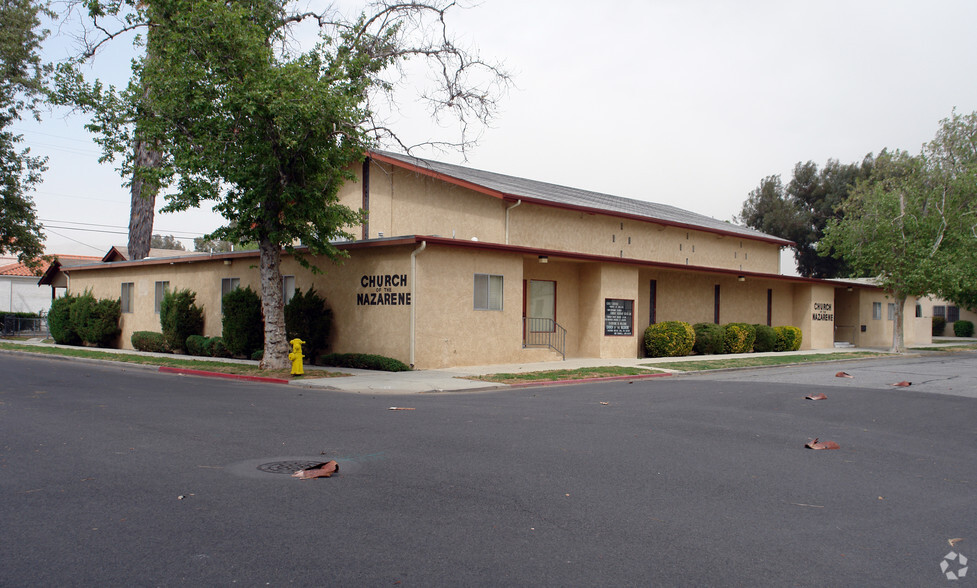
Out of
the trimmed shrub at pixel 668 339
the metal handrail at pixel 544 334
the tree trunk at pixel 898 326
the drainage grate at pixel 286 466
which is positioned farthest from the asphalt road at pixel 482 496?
the tree trunk at pixel 898 326

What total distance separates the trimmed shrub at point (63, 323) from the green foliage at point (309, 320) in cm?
1617

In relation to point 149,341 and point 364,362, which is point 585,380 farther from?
point 149,341

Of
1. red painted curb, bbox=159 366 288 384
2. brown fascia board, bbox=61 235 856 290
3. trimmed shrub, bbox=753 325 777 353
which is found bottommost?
red painted curb, bbox=159 366 288 384

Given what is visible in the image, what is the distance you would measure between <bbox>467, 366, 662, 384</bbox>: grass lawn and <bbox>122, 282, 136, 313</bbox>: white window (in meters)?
20.2

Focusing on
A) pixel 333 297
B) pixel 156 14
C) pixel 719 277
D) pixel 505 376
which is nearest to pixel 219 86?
pixel 156 14

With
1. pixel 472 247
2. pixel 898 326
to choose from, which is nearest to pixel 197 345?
pixel 472 247

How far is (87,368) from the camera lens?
20703 mm

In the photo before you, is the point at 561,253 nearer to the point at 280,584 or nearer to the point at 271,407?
the point at 271,407

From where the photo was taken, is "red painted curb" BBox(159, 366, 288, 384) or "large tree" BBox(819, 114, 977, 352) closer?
"red painted curb" BBox(159, 366, 288, 384)

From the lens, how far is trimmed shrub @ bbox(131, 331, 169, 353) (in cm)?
2738

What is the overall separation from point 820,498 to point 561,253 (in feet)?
52.3

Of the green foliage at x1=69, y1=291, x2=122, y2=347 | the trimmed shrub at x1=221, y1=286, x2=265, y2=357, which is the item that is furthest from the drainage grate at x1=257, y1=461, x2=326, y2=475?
the green foliage at x1=69, y1=291, x2=122, y2=347

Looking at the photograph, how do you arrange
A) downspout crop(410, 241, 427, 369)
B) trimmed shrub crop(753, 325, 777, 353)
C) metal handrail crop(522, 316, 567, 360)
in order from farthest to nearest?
trimmed shrub crop(753, 325, 777, 353) → metal handrail crop(522, 316, 567, 360) → downspout crop(410, 241, 427, 369)

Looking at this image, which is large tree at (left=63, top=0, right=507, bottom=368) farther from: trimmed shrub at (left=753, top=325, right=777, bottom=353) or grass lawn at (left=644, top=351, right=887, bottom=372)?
trimmed shrub at (left=753, top=325, right=777, bottom=353)
